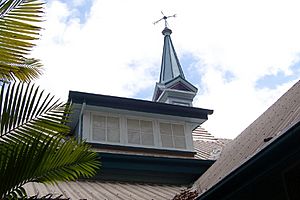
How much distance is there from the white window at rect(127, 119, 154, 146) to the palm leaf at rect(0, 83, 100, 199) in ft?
24.2

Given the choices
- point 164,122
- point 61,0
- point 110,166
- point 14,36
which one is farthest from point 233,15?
point 14,36

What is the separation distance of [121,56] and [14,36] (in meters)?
9.49

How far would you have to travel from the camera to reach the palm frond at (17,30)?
409 centimetres

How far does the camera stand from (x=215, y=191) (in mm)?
6195

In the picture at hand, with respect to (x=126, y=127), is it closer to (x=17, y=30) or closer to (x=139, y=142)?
(x=139, y=142)

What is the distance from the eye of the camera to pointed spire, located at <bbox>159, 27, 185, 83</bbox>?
17.9 meters

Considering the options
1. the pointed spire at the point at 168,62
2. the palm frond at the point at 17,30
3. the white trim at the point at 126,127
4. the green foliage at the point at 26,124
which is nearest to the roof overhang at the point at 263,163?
the green foliage at the point at 26,124

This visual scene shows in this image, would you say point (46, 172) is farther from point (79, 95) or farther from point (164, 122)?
Result: point (164, 122)

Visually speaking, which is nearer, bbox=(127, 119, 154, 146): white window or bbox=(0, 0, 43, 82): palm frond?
bbox=(0, 0, 43, 82): palm frond

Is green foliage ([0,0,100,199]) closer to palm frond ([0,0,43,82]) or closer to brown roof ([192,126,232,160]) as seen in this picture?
palm frond ([0,0,43,82])

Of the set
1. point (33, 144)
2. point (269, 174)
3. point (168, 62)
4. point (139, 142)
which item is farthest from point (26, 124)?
point (168, 62)

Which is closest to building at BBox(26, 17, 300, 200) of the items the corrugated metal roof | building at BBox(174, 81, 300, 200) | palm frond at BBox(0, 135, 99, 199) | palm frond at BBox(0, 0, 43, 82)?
the corrugated metal roof

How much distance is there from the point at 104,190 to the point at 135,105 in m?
3.41

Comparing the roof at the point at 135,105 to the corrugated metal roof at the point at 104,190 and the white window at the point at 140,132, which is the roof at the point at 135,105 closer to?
the white window at the point at 140,132
